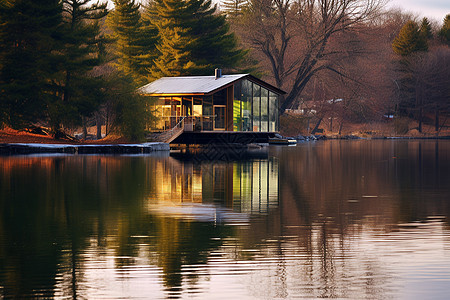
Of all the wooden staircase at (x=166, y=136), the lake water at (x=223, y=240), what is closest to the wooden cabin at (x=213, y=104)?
the wooden staircase at (x=166, y=136)

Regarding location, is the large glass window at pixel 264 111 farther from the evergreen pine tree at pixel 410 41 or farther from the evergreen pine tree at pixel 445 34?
the evergreen pine tree at pixel 445 34

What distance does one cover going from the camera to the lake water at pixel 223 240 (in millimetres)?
9367

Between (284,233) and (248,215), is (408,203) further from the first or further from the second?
(284,233)

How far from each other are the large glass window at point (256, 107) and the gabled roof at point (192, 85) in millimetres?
778

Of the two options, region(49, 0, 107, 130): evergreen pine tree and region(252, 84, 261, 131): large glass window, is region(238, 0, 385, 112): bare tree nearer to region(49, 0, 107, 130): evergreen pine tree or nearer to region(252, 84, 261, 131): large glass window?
region(252, 84, 261, 131): large glass window

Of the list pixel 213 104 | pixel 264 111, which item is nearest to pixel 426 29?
pixel 264 111

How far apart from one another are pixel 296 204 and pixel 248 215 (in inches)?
104

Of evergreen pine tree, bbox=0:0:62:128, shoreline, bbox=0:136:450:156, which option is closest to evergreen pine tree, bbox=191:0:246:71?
shoreline, bbox=0:136:450:156

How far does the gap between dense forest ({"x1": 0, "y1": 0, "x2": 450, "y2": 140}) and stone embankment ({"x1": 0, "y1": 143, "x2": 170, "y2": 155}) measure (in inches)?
94.8

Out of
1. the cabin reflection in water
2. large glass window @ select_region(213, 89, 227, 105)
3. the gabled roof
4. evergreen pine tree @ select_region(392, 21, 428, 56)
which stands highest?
evergreen pine tree @ select_region(392, 21, 428, 56)

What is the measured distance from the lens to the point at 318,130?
10875cm

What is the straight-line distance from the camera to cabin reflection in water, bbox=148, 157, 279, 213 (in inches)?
757

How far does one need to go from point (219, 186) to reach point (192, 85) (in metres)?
39.5

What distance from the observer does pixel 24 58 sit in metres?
49.1
